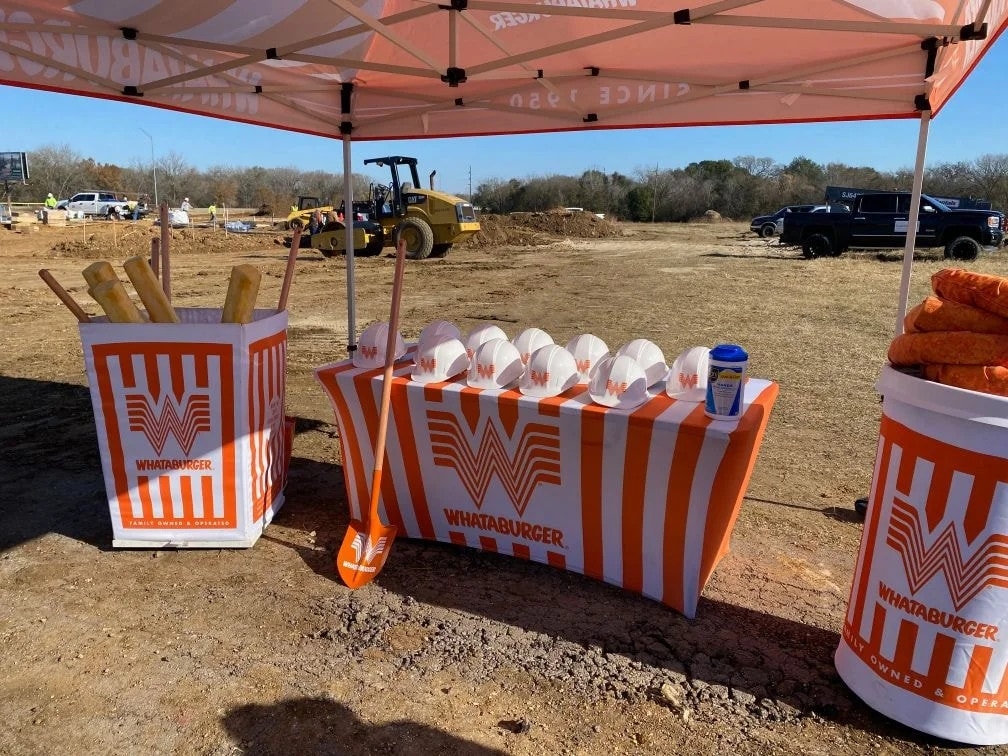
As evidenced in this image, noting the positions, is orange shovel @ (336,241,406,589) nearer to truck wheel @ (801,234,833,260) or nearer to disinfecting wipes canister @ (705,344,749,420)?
disinfecting wipes canister @ (705,344,749,420)

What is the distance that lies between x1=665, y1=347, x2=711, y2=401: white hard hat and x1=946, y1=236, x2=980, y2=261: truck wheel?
705 inches

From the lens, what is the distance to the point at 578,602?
10.6 feet

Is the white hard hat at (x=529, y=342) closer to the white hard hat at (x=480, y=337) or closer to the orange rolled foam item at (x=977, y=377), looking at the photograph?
the white hard hat at (x=480, y=337)

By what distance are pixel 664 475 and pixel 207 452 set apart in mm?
2299

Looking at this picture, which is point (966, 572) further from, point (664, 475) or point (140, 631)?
point (140, 631)

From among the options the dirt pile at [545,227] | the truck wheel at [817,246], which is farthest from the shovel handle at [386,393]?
the dirt pile at [545,227]

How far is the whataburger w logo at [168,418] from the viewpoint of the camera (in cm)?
353

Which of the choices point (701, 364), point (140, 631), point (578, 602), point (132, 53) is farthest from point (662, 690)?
point (132, 53)

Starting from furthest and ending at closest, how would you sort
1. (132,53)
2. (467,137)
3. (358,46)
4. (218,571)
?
(467,137) < (358,46) < (132,53) < (218,571)

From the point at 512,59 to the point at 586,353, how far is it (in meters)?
1.56

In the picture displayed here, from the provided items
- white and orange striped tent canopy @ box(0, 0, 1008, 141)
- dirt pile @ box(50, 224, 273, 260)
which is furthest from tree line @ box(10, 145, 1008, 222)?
white and orange striped tent canopy @ box(0, 0, 1008, 141)

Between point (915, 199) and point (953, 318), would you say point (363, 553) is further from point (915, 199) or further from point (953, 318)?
point (915, 199)

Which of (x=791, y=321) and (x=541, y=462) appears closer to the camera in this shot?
(x=541, y=462)

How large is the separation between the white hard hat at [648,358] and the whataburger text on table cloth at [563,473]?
18 centimetres
